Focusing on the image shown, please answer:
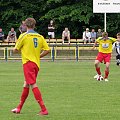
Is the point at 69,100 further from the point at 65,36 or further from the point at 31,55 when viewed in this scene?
the point at 65,36

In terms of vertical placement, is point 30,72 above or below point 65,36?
above

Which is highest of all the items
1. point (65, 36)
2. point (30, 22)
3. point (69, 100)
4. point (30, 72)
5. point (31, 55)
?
point (30, 22)

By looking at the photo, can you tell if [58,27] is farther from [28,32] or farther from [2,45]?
[28,32]

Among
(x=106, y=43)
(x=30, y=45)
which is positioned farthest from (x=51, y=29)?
(x=30, y=45)

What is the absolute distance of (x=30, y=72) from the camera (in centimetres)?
1145

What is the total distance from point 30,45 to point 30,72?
0.53m

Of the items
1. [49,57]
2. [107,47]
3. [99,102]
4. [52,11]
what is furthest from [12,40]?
[99,102]

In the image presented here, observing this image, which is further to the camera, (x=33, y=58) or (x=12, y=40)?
(x=12, y=40)

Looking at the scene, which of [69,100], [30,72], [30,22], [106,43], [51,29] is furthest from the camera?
[51,29]

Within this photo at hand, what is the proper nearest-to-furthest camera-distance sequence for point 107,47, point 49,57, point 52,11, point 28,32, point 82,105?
point 28,32 → point 82,105 → point 107,47 → point 49,57 → point 52,11

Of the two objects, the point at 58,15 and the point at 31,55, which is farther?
the point at 58,15

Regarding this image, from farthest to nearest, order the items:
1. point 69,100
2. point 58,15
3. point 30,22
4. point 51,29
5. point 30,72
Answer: point 58,15 → point 51,29 → point 69,100 → point 30,72 → point 30,22

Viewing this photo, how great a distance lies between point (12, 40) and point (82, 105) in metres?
29.7

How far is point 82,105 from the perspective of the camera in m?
13.1
